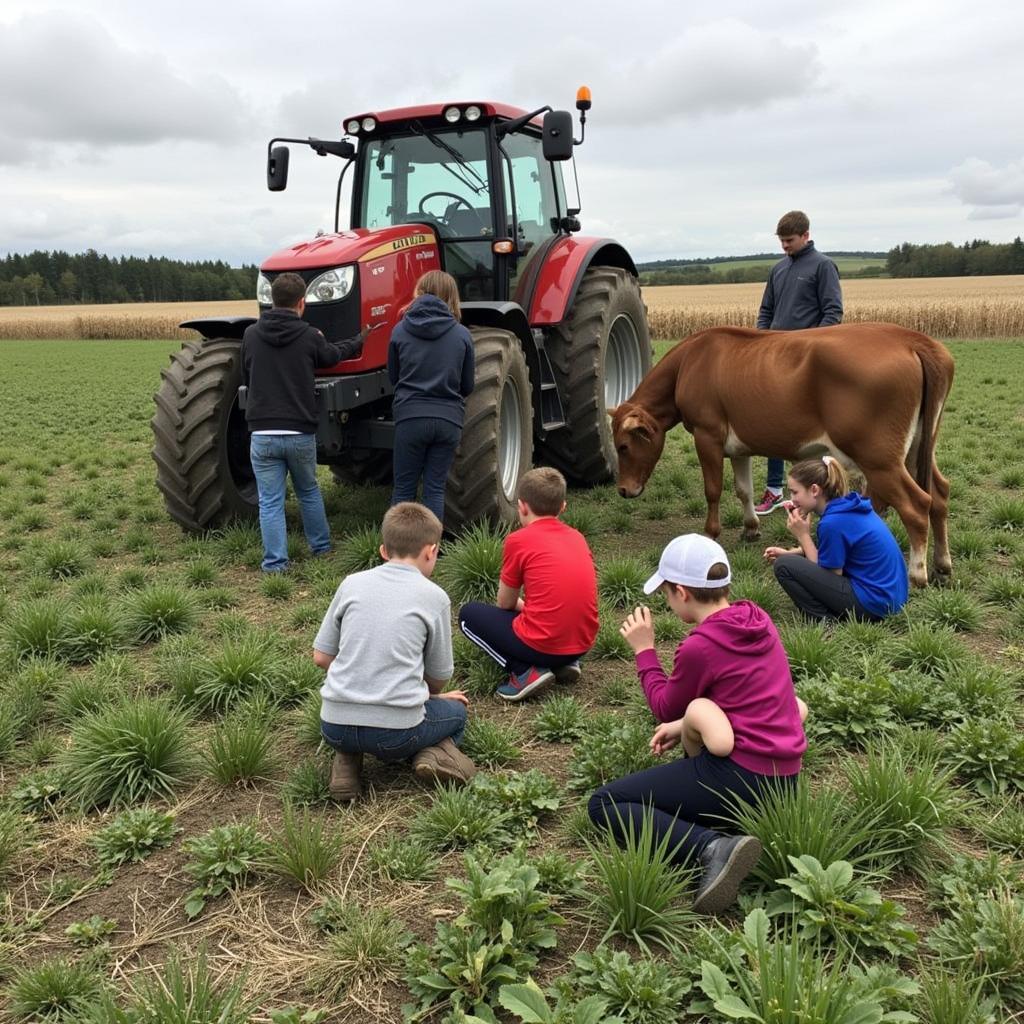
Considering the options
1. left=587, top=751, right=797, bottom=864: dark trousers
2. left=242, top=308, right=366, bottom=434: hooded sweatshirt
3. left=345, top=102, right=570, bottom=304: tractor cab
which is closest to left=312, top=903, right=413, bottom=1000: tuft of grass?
left=587, top=751, right=797, bottom=864: dark trousers

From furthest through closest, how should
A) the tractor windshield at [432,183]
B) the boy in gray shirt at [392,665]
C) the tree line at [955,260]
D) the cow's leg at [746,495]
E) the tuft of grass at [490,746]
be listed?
the tree line at [955,260] < the tractor windshield at [432,183] < the cow's leg at [746,495] < the tuft of grass at [490,746] < the boy in gray shirt at [392,665]

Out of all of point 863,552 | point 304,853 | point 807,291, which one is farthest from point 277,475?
point 807,291

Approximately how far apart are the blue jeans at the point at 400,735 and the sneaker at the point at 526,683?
24.6 inches

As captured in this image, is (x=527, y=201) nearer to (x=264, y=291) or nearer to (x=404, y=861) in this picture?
(x=264, y=291)

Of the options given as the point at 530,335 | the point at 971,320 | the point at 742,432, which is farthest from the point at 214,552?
the point at 971,320

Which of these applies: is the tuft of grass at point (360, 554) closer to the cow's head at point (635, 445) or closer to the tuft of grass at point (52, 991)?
the cow's head at point (635, 445)

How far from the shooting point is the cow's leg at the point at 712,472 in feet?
20.8

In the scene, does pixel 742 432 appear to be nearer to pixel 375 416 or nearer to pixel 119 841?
pixel 375 416

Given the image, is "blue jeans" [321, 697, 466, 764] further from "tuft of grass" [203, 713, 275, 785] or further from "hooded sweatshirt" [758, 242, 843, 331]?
"hooded sweatshirt" [758, 242, 843, 331]

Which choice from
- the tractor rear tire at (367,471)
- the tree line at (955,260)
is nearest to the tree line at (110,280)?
the tree line at (955,260)

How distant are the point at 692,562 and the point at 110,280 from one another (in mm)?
97072

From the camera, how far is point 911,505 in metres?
5.20

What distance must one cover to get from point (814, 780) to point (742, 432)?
10.7 feet

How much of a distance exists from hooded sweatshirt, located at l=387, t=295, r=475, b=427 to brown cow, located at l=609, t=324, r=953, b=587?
1.66 metres
